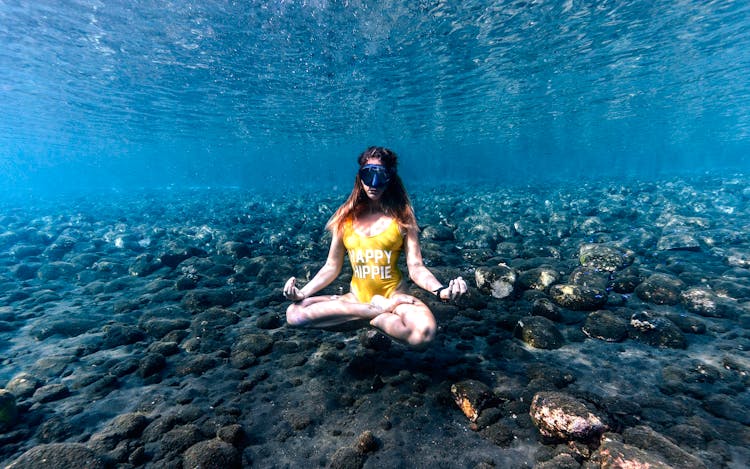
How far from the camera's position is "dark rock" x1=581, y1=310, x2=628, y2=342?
4207 mm

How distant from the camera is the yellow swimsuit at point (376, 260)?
12.1 ft

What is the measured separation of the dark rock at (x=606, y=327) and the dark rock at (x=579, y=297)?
1.54ft

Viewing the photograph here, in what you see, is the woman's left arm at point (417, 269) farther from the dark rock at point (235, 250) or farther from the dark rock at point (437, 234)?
the dark rock at point (235, 250)

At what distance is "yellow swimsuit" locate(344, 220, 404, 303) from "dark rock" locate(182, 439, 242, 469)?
1910 mm

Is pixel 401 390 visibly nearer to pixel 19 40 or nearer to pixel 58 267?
pixel 58 267

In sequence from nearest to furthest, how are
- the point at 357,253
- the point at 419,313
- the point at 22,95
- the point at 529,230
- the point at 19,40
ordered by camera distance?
the point at 419,313
the point at 357,253
the point at 529,230
the point at 19,40
the point at 22,95

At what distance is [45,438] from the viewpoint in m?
2.86

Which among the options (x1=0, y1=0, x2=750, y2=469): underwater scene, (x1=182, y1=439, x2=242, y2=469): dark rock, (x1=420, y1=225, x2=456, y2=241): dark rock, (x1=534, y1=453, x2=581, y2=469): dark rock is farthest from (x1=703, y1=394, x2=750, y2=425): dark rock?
(x1=420, y1=225, x2=456, y2=241): dark rock

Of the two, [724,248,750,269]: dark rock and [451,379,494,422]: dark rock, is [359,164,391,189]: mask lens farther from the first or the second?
[724,248,750,269]: dark rock

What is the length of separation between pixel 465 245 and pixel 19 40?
24.2 m

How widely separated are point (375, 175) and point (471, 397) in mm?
2446

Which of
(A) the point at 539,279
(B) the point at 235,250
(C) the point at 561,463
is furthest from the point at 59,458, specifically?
(B) the point at 235,250

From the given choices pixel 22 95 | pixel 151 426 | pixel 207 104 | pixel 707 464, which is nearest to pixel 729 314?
pixel 707 464

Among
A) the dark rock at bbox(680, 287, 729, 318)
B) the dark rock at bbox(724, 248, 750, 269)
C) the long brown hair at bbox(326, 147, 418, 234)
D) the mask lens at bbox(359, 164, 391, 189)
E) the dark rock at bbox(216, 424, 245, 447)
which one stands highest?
the mask lens at bbox(359, 164, 391, 189)
